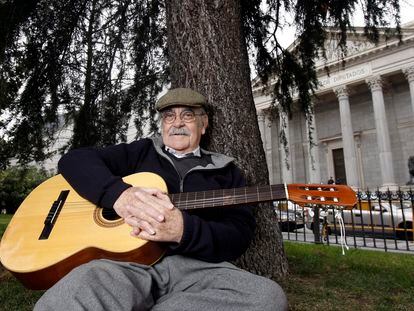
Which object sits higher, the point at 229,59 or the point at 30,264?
the point at 229,59

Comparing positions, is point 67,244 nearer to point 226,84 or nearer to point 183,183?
point 183,183

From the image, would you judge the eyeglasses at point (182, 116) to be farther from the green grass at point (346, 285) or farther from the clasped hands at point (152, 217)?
the green grass at point (346, 285)

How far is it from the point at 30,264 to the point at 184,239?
0.73 meters

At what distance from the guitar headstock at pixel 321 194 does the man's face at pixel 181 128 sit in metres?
0.82

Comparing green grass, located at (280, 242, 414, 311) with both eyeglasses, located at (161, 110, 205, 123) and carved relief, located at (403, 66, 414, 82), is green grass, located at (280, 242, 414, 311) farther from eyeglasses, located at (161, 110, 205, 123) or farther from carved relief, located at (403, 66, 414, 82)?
carved relief, located at (403, 66, 414, 82)

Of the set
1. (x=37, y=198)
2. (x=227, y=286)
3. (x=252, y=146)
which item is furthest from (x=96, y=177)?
(x=252, y=146)

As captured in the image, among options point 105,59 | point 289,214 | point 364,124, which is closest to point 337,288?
point 105,59

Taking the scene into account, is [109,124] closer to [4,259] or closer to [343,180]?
[4,259]

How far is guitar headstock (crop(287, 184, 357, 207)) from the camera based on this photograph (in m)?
1.69

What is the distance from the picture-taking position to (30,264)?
164 cm

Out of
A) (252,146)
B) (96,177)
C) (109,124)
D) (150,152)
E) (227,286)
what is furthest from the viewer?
(109,124)

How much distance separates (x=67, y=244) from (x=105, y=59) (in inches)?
181

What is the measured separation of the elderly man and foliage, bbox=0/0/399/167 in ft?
8.68

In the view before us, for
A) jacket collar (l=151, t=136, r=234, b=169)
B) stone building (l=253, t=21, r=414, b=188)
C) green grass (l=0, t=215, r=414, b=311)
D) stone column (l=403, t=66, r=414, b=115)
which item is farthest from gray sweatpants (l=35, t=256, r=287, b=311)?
stone column (l=403, t=66, r=414, b=115)
